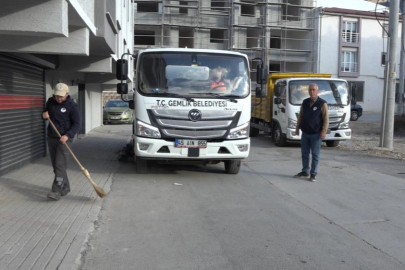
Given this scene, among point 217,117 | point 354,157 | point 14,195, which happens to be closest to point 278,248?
point 217,117

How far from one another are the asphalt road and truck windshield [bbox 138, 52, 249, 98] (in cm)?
183

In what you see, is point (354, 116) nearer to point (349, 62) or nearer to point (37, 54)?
point (349, 62)

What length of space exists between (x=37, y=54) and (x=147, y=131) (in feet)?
12.2

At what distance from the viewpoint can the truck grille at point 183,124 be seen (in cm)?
839

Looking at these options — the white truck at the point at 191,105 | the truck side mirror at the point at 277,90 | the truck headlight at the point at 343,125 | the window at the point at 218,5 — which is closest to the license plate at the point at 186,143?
the white truck at the point at 191,105

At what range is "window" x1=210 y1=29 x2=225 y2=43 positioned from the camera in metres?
45.2

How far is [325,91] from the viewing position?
1452 cm

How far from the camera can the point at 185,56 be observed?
8.83 metres

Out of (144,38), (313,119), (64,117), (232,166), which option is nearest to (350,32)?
(144,38)

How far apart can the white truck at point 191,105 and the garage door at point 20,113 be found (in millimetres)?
2587

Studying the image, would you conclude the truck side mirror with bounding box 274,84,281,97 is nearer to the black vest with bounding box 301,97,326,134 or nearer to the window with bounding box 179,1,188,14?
the black vest with bounding box 301,97,326,134

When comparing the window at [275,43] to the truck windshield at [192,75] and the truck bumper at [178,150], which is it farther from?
the truck bumper at [178,150]

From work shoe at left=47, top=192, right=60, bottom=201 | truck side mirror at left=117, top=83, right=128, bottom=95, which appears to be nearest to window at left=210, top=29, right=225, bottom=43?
truck side mirror at left=117, top=83, right=128, bottom=95

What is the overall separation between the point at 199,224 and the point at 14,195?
333 centimetres
